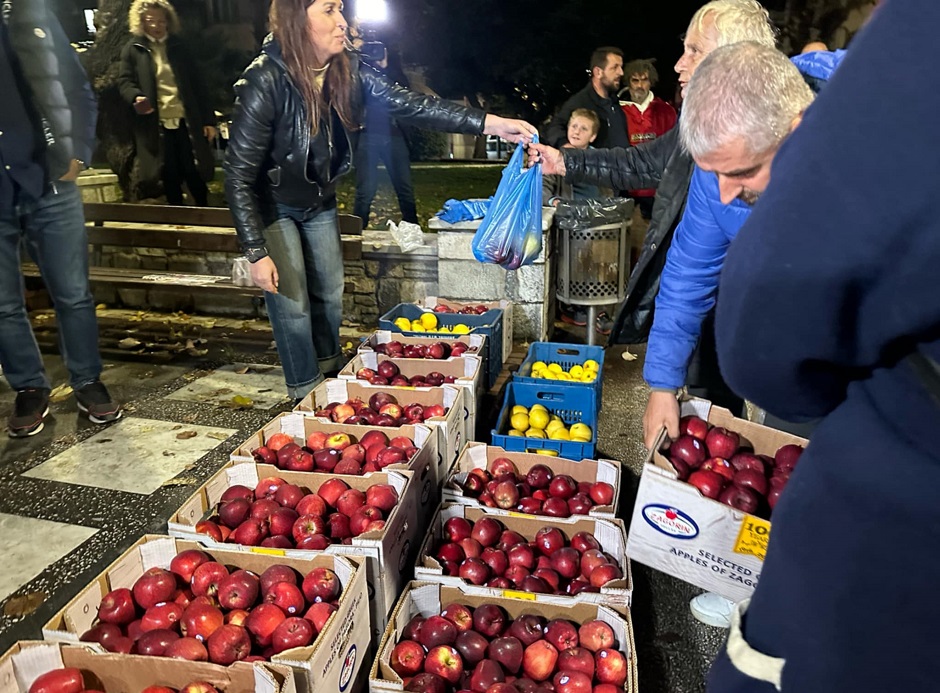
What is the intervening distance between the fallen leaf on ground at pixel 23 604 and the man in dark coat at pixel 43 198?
1598mm

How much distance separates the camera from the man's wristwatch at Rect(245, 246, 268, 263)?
325 centimetres

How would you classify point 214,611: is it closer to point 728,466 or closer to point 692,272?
point 728,466

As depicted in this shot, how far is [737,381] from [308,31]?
2868 millimetres

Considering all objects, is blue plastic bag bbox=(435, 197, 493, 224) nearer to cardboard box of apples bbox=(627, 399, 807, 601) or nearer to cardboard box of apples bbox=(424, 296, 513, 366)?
cardboard box of apples bbox=(424, 296, 513, 366)

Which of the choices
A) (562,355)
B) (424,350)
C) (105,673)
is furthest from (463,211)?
(105,673)

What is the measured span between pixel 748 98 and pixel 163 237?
5450 mm

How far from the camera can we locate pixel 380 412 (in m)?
3.02

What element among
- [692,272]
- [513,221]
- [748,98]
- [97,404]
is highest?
[748,98]

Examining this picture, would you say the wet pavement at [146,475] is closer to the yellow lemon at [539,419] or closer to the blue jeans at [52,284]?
the blue jeans at [52,284]

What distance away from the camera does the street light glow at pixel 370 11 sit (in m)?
7.00

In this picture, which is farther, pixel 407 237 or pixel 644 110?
pixel 644 110

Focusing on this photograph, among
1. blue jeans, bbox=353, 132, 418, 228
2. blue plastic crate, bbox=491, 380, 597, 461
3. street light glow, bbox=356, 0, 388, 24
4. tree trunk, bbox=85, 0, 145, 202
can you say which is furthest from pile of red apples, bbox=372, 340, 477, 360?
tree trunk, bbox=85, 0, 145, 202

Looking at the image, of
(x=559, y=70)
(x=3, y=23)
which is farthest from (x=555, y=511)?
(x=559, y=70)

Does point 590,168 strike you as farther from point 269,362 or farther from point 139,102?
point 139,102
